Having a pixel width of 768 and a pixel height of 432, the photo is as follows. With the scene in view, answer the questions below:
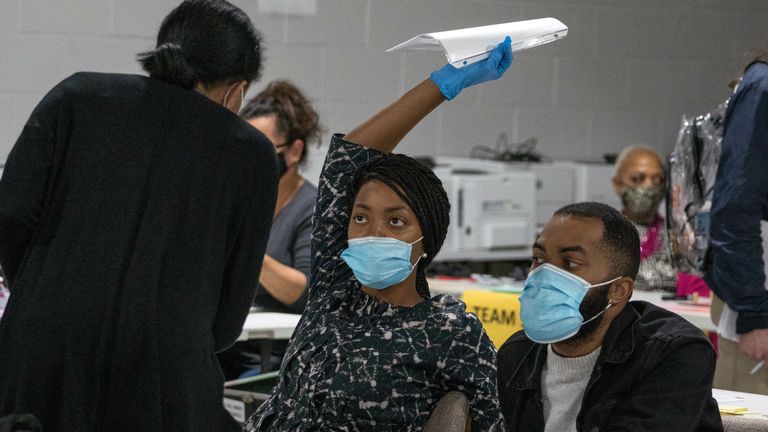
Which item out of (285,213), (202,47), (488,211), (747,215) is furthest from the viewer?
(488,211)


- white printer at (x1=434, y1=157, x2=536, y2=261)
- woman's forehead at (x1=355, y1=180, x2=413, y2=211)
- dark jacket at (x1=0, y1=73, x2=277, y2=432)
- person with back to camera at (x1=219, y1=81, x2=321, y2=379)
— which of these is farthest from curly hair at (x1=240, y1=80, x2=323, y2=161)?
dark jacket at (x1=0, y1=73, x2=277, y2=432)

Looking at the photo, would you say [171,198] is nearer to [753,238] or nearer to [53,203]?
[53,203]

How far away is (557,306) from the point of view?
6.75ft

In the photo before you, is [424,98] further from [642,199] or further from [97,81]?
[642,199]

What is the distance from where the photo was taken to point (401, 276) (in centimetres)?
200

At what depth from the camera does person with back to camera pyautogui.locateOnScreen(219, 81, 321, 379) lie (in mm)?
3535

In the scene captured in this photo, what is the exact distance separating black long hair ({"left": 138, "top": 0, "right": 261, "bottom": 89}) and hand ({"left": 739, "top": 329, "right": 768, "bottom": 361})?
150 centimetres

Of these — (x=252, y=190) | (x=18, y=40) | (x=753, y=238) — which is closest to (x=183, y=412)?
(x=252, y=190)

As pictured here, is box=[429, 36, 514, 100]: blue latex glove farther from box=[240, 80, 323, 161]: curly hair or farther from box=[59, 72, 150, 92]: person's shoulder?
box=[240, 80, 323, 161]: curly hair

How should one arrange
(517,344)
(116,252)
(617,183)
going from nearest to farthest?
(116,252)
(517,344)
(617,183)

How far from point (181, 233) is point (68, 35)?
3324 mm

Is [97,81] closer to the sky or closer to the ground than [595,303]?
closer to the sky

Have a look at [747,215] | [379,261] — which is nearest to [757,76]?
[747,215]

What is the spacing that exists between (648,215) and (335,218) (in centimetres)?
309
